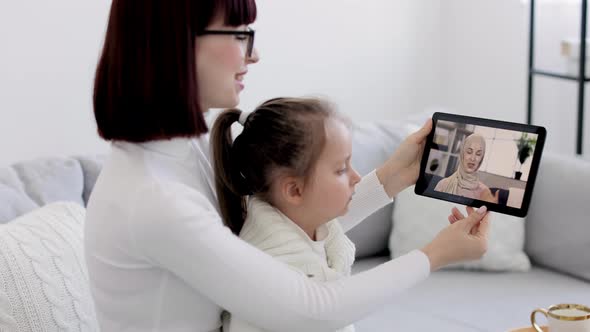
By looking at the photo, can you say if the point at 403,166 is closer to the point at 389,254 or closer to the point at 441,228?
the point at 441,228

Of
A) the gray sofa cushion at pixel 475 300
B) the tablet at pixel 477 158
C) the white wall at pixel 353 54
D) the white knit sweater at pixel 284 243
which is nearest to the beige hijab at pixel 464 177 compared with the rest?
the tablet at pixel 477 158

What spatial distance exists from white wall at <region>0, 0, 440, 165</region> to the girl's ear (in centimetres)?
116

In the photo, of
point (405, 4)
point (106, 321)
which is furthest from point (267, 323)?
point (405, 4)

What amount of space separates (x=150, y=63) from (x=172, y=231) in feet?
0.72

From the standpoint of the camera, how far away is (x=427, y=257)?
1.29 meters

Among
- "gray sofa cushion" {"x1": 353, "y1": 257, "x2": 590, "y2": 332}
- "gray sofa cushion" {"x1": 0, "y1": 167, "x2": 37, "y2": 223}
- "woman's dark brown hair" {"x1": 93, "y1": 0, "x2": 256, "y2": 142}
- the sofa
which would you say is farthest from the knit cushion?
"gray sofa cushion" {"x1": 353, "y1": 257, "x2": 590, "y2": 332}

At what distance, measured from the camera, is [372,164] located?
2.50 meters

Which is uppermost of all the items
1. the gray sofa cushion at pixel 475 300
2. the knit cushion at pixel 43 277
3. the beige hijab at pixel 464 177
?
the beige hijab at pixel 464 177

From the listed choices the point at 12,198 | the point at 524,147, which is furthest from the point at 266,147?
the point at 12,198

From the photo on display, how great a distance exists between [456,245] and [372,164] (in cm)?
120

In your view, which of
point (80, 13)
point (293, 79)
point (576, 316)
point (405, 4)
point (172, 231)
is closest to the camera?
point (172, 231)

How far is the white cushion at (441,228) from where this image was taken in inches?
94.3

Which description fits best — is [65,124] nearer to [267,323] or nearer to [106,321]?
[106,321]

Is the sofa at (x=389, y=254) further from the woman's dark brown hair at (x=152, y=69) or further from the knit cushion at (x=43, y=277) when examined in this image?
the woman's dark brown hair at (x=152, y=69)
